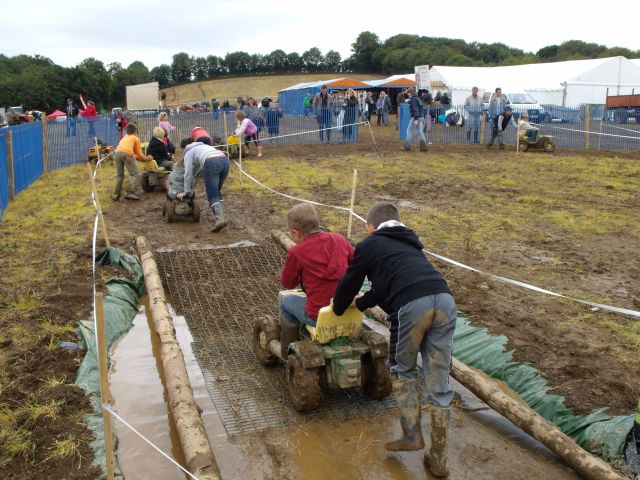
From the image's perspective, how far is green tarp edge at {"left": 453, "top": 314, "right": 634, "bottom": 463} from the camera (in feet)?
13.4

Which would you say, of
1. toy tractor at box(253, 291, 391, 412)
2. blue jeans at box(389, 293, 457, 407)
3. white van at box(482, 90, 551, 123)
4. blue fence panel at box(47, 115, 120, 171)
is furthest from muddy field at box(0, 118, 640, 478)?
white van at box(482, 90, 551, 123)

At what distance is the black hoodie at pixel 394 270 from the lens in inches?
149

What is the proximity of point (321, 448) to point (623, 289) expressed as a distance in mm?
4720

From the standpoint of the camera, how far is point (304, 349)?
4457 mm

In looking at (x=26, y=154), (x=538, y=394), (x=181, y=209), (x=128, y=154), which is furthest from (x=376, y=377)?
(x=26, y=154)

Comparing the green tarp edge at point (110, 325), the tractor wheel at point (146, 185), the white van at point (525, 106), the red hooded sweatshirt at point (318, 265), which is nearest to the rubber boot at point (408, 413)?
the red hooded sweatshirt at point (318, 265)

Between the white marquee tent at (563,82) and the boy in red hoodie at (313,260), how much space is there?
33758 millimetres

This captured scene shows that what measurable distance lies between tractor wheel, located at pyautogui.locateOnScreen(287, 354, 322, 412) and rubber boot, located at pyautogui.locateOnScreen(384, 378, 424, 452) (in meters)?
0.68

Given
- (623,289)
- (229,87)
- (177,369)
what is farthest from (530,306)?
(229,87)

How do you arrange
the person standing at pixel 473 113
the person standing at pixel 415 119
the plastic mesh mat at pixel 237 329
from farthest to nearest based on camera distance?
1. the person standing at pixel 473 113
2. the person standing at pixel 415 119
3. the plastic mesh mat at pixel 237 329

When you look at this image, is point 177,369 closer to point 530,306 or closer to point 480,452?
point 480,452

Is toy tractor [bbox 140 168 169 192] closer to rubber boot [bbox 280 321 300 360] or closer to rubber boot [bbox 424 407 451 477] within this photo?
rubber boot [bbox 280 321 300 360]

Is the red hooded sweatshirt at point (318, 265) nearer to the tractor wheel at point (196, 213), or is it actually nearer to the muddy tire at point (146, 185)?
the tractor wheel at point (196, 213)

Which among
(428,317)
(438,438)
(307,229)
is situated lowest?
(438,438)
